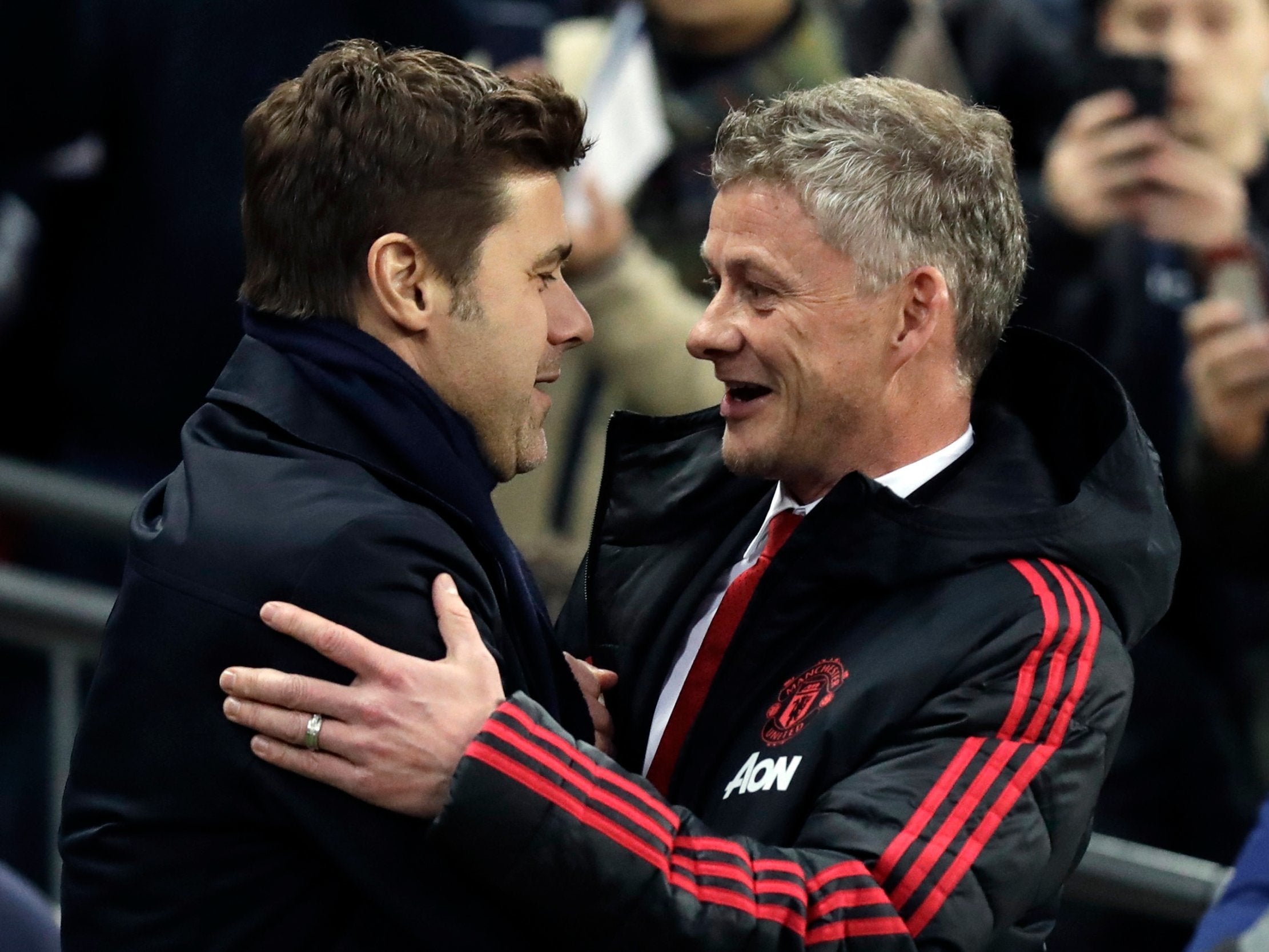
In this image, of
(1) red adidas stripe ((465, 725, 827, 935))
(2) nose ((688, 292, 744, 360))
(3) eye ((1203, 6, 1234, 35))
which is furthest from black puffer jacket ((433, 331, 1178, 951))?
(3) eye ((1203, 6, 1234, 35))

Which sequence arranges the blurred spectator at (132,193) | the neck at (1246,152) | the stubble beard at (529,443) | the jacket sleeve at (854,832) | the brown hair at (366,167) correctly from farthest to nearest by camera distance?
the neck at (1246,152), the blurred spectator at (132,193), the stubble beard at (529,443), the brown hair at (366,167), the jacket sleeve at (854,832)

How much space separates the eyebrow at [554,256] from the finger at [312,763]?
26.4 inches

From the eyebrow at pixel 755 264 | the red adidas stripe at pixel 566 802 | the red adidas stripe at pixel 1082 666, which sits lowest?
the red adidas stripe at pixel 566 802

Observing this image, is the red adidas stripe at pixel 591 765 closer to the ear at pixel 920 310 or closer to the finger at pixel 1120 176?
the ear at pixel 920 310

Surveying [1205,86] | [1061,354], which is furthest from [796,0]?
[1061,354]

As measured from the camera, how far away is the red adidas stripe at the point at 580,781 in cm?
211

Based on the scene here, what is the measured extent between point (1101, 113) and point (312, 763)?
106 inches

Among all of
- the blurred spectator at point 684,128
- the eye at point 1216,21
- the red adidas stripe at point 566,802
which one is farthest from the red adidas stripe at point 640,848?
the eye at point 1216,21

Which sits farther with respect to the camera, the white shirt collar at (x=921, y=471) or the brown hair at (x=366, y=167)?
the white shirt collar at (x=921, y=471)

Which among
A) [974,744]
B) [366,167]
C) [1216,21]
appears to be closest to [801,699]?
[974,744]

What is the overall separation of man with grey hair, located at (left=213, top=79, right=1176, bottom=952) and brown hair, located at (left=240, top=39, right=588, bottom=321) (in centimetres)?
40

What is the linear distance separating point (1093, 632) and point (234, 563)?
990 mm

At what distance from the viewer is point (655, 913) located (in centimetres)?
209

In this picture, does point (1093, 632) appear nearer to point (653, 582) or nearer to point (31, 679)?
point (653, 582)
